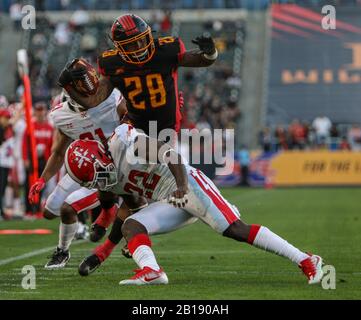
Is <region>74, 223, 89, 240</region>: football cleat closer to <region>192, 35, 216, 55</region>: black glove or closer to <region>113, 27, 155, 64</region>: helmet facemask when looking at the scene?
<region>113, 27, 155, 64</region>: helmet facemask

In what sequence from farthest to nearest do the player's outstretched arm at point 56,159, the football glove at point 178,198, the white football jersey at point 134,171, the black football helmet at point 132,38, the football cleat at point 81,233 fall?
1. the football cleat at point 81,233
2. the player's outstretched arm at point 56,159
3. the black football helmet at point 132,38
4. the white football jersey at point 134,171
5. the football glove at point 178,198

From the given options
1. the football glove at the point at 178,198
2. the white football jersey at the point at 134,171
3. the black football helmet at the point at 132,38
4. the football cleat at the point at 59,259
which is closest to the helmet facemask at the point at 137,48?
the black football helmet at the point at 132,38

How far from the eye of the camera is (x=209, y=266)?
8719 millimetres

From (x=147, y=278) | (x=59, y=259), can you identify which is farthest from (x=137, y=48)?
(x=59, y=259)

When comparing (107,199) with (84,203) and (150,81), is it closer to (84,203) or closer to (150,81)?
(84,203)

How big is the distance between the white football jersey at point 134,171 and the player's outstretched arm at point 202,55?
2.68 ft

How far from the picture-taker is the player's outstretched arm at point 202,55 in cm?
750

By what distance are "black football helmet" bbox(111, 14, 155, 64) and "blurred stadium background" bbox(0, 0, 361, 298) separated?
20546 millimetres

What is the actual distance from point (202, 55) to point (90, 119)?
1.40 meters

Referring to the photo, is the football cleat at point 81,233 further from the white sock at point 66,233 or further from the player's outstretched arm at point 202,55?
the player's outstretched arm at point 202,55

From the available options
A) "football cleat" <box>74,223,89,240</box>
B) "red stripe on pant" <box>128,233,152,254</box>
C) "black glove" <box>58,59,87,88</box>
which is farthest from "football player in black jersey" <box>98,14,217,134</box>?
"football cleat" <box>74,223,89,240</box>

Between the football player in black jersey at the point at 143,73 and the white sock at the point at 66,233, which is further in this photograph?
the white sock at the point at 66,233

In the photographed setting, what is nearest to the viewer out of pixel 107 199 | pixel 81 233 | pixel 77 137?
pixel 107 199

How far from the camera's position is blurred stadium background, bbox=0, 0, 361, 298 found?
30.1 m
